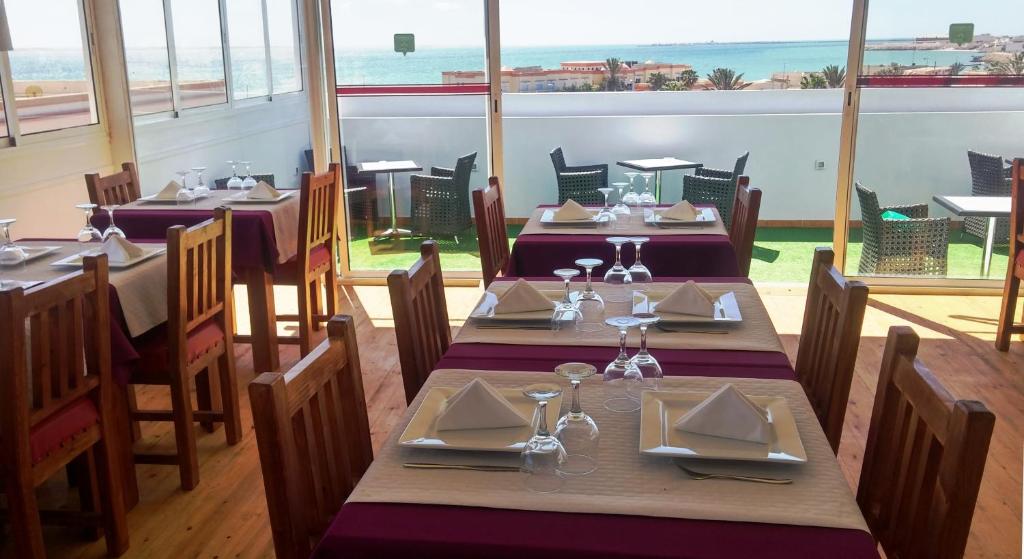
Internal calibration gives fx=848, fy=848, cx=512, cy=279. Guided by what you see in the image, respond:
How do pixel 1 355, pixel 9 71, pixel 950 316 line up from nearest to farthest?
pixel 1 355, pixel 9 71, pixel 950 316

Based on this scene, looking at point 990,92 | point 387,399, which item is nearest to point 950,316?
point 990,92

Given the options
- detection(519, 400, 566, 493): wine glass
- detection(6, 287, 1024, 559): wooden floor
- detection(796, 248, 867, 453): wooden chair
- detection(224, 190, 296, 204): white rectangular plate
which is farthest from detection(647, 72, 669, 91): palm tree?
detection(519, 400, 566, 493): wine glass

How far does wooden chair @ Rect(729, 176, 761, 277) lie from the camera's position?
3.49 metres

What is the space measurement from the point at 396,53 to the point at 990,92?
145 inches

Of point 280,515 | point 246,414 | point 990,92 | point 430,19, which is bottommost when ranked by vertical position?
point 246,414

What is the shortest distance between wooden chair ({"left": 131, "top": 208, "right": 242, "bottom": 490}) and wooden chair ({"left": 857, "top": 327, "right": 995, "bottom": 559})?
215cm

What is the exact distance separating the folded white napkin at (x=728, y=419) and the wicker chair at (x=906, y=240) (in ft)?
13.8

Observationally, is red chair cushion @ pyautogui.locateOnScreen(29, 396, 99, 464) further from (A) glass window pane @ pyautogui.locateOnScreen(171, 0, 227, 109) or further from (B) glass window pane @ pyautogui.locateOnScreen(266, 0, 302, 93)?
(B) glass window pane @ pyautogui.locateOnScreen(266, 0, 302, 93)

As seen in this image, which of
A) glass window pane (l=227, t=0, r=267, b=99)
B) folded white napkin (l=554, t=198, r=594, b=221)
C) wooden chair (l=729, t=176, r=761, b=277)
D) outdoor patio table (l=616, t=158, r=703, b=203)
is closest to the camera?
wooden chair (l=729, t=176, r=761, b=277)

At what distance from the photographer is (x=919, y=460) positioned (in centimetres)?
140

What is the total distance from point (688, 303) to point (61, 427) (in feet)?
5.66

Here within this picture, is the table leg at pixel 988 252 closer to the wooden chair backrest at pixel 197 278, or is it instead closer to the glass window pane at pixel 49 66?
the wooden chair backrest at pixel 197 278

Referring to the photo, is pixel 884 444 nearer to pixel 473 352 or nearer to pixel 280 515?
pixel 473 352

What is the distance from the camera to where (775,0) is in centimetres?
852
